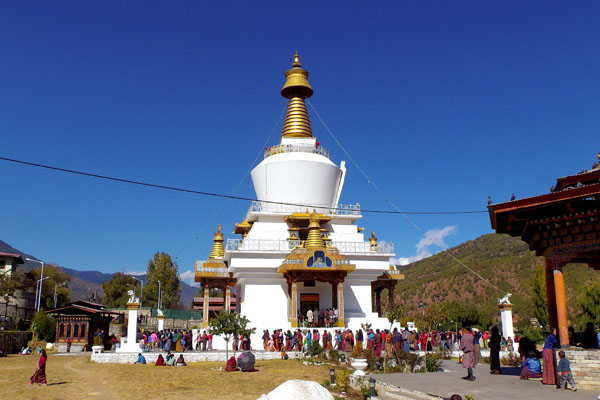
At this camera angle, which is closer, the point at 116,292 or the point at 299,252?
the point at 299,252

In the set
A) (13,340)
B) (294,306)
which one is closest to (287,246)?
(294,306)

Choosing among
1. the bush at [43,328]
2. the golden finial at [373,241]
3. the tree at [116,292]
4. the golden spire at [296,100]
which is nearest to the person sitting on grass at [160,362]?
the golden finial at [373,241]

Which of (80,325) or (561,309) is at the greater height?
(561,309)

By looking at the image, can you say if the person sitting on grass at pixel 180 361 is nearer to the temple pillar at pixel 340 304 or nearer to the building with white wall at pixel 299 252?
the building with white wall at pixel 299 252

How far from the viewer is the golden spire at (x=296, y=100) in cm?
3516

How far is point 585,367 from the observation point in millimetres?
11188

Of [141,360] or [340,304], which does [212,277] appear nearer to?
[340,304]

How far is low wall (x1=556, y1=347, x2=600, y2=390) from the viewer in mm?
11047

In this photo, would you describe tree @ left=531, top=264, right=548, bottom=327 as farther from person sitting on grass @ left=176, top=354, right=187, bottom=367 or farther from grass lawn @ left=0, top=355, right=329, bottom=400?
person sitting on grass @ left=176, top=354, right=187, bottom=367

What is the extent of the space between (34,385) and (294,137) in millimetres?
22946

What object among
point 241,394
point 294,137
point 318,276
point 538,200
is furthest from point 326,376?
point 294,137

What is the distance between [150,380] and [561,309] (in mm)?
12536

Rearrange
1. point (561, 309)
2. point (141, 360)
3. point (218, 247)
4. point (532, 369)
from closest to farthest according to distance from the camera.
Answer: point (561, 309) < point (532, 369) < point (141, 360) < point (218, 247)

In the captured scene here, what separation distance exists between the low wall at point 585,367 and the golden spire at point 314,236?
1744 cm
